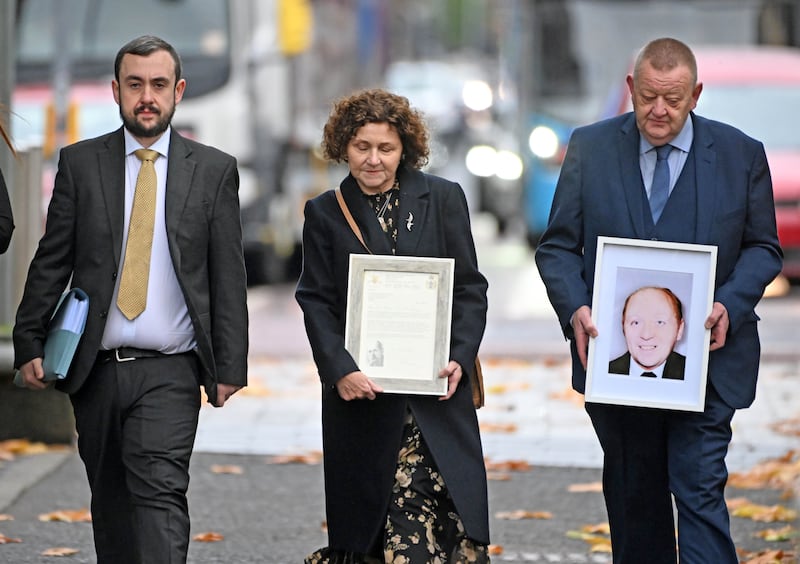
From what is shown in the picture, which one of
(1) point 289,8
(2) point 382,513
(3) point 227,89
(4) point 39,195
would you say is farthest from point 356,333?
(1) point 289,8

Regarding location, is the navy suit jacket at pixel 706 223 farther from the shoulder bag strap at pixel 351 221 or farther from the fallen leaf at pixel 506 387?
the fallen leaf at pixel 506 387

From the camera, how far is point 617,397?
5309mm

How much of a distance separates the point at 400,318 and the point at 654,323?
0.74 m

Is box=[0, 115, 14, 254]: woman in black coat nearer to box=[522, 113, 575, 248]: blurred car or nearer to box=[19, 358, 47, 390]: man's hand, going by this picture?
box=[19, 358, 47, 390]: man's hand

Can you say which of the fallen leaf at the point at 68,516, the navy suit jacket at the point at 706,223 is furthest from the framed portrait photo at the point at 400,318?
the fallen leaf at the point at 68,516

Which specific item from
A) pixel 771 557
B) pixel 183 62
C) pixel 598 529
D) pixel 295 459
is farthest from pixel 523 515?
pixel 183 62

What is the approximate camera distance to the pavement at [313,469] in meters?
7.05

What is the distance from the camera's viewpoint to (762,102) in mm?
17047

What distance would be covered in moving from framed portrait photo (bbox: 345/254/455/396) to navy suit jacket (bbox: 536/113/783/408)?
1.12 ft

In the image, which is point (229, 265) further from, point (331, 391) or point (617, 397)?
point (617, 397)

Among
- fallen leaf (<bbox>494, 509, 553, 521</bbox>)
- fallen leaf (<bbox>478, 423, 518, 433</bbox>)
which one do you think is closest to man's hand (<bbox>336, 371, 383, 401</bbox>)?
fallen leaf (<bbox>494, 509, 553, 521</bbox>)

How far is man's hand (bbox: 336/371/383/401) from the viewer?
17.5 feet

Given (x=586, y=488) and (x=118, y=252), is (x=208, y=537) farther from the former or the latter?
(x=118, y=252)

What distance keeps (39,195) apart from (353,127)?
402 centimetres
